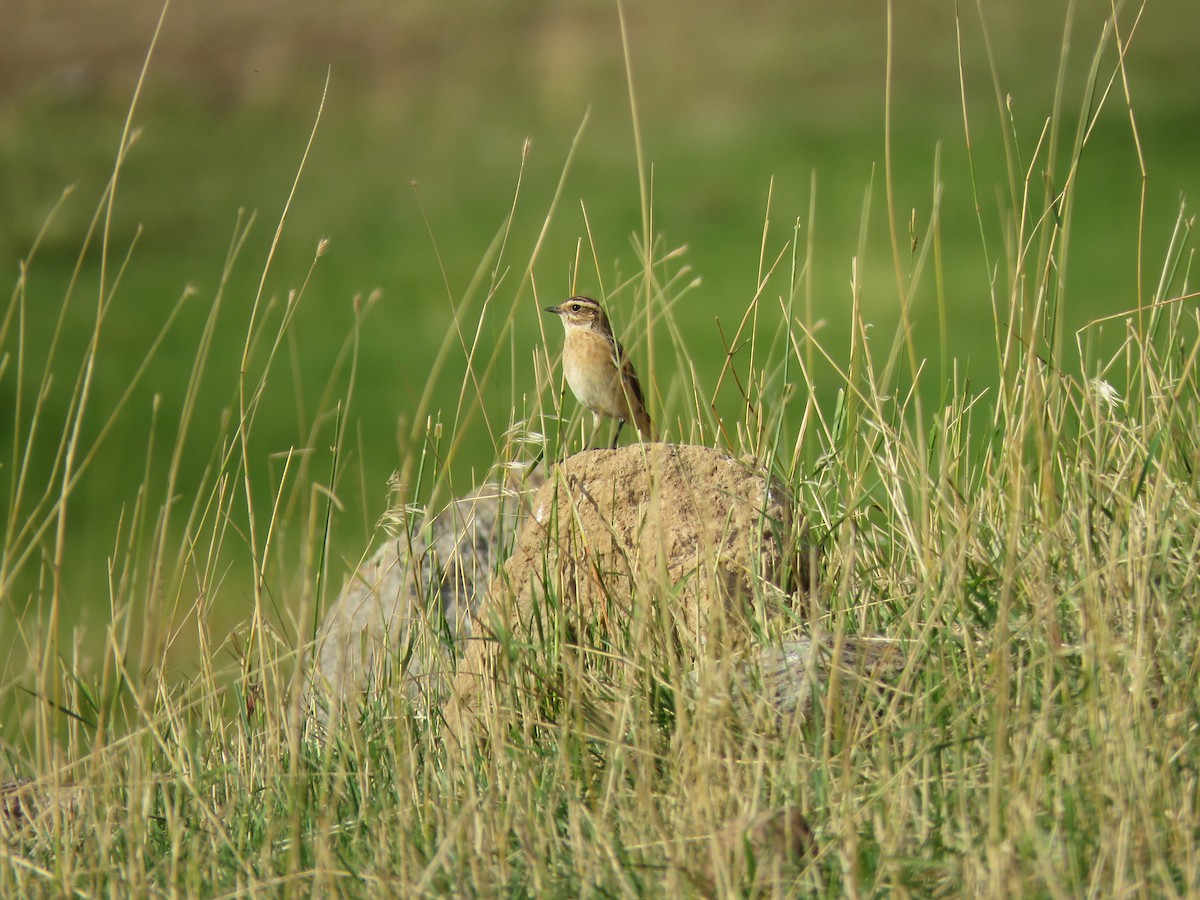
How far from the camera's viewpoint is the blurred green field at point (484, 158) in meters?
18.9

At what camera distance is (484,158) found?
963 inches

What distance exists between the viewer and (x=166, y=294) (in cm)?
2164

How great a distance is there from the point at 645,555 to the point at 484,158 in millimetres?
22006

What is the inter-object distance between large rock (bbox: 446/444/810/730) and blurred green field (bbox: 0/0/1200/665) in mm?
13070

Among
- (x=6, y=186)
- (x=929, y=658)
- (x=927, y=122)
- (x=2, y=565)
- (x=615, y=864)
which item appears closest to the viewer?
(x=615, y=864)

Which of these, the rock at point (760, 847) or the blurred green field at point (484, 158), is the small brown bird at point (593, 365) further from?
the blurred green field at point (484, 158)

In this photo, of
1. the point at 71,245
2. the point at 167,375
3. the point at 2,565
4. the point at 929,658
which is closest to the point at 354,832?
the point at 2,565

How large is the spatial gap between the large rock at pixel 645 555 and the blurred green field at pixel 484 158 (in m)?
13.1

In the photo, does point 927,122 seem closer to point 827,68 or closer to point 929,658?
point 827,68

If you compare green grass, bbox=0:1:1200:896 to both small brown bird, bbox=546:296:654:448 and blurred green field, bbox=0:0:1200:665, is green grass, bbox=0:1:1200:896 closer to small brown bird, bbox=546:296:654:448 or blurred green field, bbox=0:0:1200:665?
small brown bird, bbox=546:296:654:448

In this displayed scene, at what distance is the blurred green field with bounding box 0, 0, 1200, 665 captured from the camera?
62.1 ft

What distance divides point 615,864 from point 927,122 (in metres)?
22.9

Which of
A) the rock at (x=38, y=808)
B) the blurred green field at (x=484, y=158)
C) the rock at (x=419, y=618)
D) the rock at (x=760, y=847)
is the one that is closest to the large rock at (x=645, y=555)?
the rock at (x=419, y=618)

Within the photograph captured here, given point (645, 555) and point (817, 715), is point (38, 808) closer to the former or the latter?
point (645, 555)
